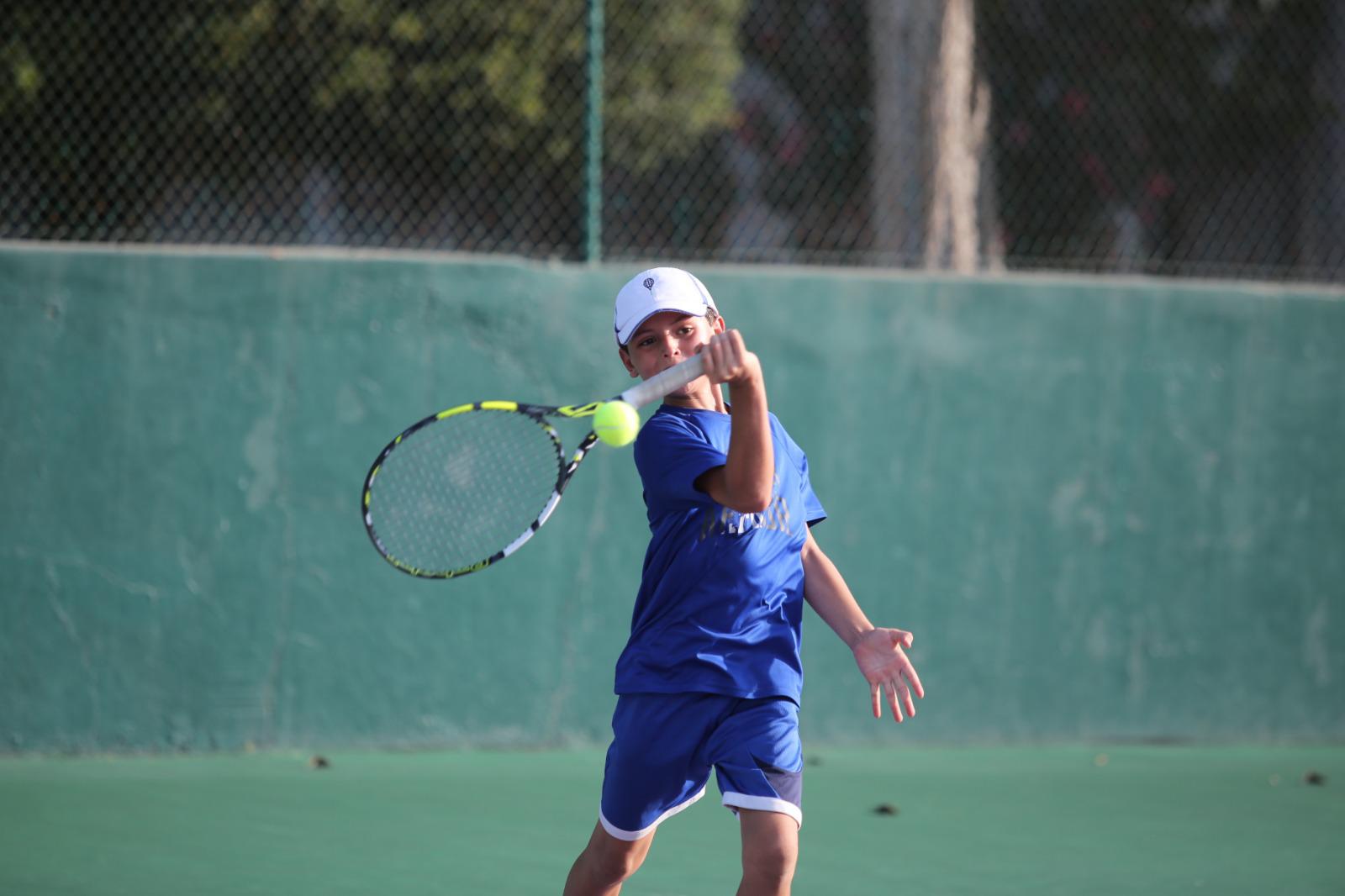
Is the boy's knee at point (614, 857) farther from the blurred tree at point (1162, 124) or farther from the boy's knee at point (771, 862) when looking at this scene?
the blurred tree at point (1162, 124)

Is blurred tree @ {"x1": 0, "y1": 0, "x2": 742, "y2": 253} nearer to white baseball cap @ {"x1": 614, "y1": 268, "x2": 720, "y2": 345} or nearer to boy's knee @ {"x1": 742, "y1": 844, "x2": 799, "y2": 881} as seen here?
white baseball cap @ {"x1": 614, "y1": 268, "x2": 720, "y2": 345}

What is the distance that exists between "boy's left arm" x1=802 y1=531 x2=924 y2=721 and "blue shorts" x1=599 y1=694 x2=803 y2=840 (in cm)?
19

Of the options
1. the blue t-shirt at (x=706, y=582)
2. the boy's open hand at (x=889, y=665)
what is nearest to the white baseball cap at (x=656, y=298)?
the blue t-shirt at (x=706, y=582)

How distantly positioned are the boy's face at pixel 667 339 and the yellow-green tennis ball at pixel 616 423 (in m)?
0.30

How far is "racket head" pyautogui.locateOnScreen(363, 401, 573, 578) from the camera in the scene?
383 cm

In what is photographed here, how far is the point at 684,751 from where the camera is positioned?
10.6ft

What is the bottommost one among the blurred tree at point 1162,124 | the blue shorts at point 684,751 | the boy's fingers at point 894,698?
the blue shorts at point 684,751

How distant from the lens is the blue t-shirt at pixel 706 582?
324 centimetres

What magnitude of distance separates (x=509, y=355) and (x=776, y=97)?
562cm

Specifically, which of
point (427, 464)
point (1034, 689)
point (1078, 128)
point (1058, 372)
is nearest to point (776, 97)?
point (1078, 128)

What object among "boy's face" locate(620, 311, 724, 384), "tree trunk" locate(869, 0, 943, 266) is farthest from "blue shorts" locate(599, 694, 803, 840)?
"tree trunk" locate(869, 0, 943, 266)

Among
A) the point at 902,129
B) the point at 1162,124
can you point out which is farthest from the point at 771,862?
the point at 1162,124

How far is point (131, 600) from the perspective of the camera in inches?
232

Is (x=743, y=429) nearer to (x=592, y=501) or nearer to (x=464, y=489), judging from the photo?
(x=464, y=489)
